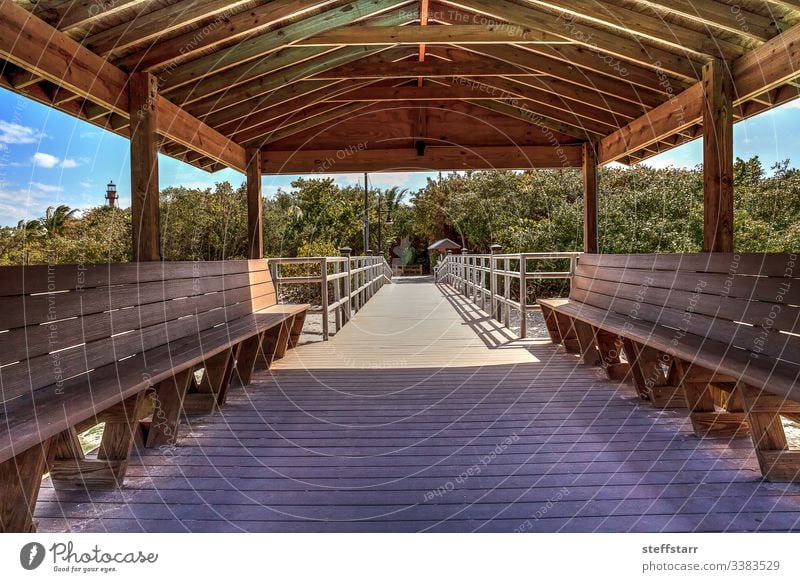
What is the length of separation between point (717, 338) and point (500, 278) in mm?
10997

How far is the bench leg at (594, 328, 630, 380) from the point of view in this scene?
4086 millimetres

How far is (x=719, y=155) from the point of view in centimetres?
425

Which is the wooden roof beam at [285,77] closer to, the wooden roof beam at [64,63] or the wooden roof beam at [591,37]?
the wooden roof beam at [64,63]

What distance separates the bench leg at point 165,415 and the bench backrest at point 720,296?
2.60 m

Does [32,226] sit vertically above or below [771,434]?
above

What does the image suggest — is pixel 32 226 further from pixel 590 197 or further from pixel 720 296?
pixel 720 296

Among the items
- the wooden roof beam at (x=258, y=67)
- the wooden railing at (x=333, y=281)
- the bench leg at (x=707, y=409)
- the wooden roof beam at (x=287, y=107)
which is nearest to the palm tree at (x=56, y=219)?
the wooden railing at (x=333, y=281)

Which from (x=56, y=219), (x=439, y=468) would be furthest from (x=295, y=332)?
(x=56, y=219)

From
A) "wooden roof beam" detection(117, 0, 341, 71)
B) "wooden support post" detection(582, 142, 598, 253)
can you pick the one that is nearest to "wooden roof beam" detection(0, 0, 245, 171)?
"wooden roof beam" detection(117, 0, 341, 71)

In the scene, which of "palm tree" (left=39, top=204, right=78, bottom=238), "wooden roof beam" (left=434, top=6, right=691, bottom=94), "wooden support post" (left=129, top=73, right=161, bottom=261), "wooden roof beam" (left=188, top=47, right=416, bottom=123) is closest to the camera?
"wooden support post" (left=129, top=73, right=161, bottom=261)

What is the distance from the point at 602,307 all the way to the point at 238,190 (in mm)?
19820

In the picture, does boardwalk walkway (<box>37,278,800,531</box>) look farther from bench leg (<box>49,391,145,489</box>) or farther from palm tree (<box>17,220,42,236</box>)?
palm tree (<box>17,220,42,236</box>)

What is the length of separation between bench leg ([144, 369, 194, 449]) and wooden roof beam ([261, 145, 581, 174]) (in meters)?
4.82

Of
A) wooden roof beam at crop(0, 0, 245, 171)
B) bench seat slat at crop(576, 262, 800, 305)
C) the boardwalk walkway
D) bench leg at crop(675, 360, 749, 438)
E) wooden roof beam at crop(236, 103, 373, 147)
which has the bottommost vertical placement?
the boardwalk walkway
